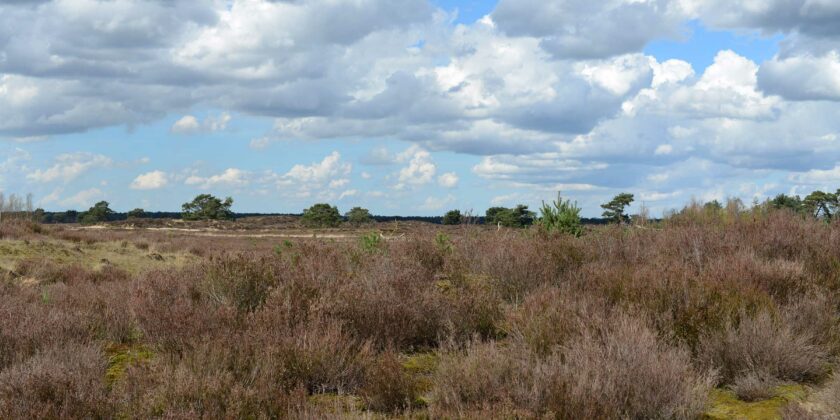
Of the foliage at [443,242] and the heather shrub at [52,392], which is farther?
the foliage at [443,242]

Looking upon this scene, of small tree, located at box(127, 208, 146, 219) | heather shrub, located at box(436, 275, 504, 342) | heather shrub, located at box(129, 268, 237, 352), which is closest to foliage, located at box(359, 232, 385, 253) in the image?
heather shrub, located at box(129, 268, 237, 352)

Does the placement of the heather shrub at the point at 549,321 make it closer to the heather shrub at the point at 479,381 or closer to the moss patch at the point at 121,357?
the heather shrub at the point at 479,381

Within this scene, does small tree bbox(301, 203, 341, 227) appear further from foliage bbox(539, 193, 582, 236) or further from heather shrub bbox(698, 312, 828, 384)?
heather shrub bbox(698, 312, 828, 384)

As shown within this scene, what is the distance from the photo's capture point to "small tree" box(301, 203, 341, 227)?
83.4 metres

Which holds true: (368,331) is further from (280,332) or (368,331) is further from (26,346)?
(26,346)

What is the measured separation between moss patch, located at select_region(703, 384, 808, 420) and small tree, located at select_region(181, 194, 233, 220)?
9423cm

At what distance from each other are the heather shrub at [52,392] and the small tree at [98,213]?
97123 mm

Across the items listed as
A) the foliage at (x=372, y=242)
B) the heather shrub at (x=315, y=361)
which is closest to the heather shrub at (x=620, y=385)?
the heather shrub at (x=315, y=361)

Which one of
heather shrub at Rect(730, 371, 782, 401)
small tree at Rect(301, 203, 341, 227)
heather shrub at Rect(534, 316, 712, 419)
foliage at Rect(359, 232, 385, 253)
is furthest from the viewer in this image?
small tree at Rect(301, 203, 341, 227)

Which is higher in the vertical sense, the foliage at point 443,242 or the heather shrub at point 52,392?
the foliage at point 443,242

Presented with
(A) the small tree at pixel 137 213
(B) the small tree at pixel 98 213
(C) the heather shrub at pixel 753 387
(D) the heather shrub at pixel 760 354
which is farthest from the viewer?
(A) the small tree at pixel 137 213

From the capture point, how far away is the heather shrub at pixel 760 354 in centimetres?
582

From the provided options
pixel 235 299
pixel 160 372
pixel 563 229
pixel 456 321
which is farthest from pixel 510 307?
pixel 563 229

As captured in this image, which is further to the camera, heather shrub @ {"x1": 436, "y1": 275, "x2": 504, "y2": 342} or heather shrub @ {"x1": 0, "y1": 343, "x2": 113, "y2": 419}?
heather shrub @ {"x1": 436, "y1": 275, "x2": 504, "y2": 342}
